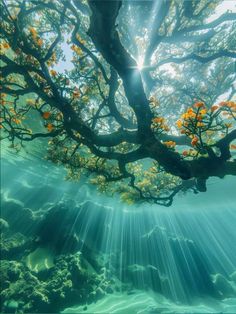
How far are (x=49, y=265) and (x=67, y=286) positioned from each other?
103 inches

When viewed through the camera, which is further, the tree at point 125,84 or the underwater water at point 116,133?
the underwater water at point 116,133

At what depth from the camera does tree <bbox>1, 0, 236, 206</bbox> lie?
5.27 m

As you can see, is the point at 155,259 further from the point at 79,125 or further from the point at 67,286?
the point at 79,125

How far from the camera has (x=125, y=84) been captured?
5.27m

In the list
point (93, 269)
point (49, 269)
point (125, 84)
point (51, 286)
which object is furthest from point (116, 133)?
point (93, 269)

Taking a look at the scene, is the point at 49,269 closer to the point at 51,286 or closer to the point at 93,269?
the point at 51,286

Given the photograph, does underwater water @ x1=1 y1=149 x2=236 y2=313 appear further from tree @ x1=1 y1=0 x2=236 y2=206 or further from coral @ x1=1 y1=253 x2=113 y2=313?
tree @ x1=1 y1=0 x2=236 y2=206

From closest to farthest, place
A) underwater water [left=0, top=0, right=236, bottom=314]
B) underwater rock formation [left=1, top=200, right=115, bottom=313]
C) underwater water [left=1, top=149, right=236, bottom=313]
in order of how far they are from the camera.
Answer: underwater water [left=0, top=0, right=236, bottom=314], underwater rock formation [left=1, top=200, right=115, bottom=313], underwater water [left=1, top=149, right=236, bottom=313]

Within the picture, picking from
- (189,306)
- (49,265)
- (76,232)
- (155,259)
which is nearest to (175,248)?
(155,259)

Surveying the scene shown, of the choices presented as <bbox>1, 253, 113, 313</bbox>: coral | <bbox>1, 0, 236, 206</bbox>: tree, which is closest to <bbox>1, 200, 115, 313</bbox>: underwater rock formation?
<bbox>1, 253, 113, 313</bbox>: coral

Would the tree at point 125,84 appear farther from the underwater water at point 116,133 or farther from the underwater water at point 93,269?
the underwater water at point 93,269

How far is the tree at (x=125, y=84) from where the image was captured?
17.3ft

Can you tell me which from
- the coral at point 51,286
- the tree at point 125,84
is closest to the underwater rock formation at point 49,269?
the coral at point 51,286

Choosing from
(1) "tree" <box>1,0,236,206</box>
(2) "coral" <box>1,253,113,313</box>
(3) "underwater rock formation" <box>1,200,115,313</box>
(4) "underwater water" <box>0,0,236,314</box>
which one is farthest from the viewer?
(3) "underwater rock formation" <box>1,200,115,313</box>
